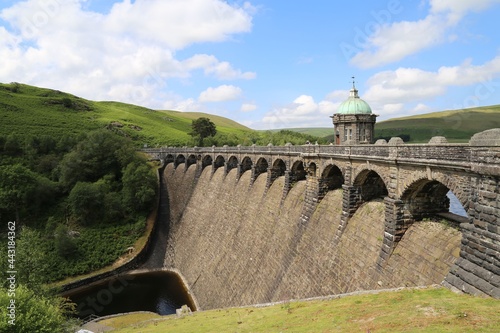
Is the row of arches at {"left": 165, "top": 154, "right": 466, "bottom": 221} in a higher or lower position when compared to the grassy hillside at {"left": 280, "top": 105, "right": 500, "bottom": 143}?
lower

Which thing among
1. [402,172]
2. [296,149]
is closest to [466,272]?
[402,172]

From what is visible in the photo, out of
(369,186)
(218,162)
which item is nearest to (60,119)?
(218,162)

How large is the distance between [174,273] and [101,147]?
128 feet

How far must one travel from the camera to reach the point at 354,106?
46.7 meters

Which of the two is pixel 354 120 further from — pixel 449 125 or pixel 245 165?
pixel 449 125

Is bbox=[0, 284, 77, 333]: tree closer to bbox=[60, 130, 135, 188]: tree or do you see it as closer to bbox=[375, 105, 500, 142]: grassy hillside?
bbox=[60, 130, 135, 188]: tree

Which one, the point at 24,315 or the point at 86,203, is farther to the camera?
the point at 86,203

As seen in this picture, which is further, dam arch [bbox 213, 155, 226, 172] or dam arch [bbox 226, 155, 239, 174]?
dam arch [bbox 213, 155, 226, 172]

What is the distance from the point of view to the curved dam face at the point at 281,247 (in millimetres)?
19297

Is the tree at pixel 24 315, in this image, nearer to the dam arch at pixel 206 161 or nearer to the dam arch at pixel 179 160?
the dam arch at pixel 206 161

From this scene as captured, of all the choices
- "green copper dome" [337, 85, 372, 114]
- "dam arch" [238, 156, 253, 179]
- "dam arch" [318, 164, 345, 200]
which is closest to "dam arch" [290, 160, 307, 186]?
"dam arch" [318, 164, 345, 200]

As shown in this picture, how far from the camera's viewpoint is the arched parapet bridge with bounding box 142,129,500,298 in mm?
13049

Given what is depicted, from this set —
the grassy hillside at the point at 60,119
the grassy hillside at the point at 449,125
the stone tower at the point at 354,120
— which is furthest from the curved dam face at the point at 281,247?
the grassy hillside at the point at 449,125

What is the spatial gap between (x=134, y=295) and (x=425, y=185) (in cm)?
4669
